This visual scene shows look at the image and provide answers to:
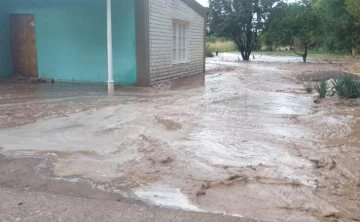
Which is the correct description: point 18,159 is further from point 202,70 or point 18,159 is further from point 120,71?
point 202,70

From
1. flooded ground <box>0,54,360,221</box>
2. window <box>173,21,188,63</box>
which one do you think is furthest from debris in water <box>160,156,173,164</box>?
window <box>173,21,188,63</box>

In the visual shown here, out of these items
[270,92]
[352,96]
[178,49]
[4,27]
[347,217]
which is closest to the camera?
[347,217]

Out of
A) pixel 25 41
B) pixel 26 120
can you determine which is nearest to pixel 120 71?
pixel 25 41

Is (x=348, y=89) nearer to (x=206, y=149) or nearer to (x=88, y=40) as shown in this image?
(x=206, y=149)

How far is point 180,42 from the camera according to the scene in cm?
1694

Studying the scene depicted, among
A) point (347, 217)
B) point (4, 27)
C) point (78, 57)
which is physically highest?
point (4, 27)

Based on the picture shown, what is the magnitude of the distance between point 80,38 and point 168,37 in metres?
3.14

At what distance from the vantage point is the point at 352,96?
10422 mm

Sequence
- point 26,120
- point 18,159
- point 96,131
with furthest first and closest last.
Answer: point 26,120 → point 96,131 → point 18,159

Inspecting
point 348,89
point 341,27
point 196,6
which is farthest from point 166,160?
point 341,27

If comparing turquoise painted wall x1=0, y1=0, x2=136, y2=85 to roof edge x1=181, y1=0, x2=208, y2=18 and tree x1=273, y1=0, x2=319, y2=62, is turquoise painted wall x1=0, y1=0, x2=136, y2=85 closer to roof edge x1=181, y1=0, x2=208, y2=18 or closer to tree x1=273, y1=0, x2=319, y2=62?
roof edge x1=181, y1=0, x2=208, y2=18

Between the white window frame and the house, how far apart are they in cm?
27

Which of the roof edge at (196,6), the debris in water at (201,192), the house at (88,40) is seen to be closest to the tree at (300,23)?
the roof edge at (196,6)

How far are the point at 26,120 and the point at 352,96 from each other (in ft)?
25.6
